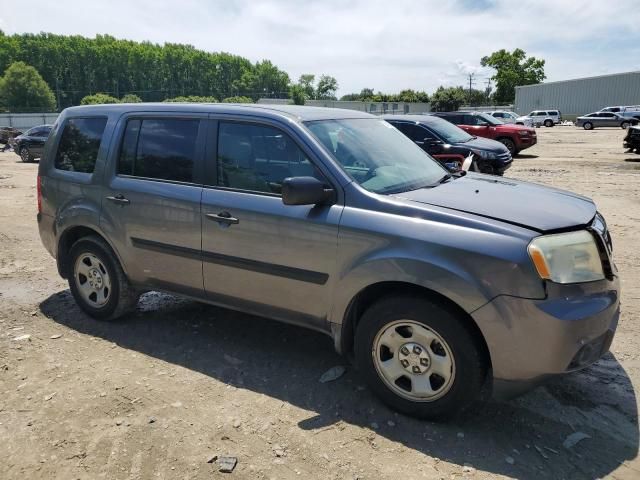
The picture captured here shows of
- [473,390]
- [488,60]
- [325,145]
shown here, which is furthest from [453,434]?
[488,60]

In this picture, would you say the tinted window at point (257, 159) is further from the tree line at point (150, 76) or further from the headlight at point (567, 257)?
the tree line at point (150, 76)

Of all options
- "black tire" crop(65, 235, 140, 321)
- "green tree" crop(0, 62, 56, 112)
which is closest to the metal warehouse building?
"green tree" crop(0, 62, 56, 112)

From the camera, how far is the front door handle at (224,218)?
147 inches

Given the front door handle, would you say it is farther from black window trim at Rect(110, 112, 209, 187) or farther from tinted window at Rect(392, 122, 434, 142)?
tinted window at Rect(392, 122, 434, 142)

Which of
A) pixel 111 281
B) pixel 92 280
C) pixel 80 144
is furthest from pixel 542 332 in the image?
pixel 80 144

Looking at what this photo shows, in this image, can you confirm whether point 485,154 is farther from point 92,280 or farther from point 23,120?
point 23,120

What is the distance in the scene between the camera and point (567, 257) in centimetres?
288

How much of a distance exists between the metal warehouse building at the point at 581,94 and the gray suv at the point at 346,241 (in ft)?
240

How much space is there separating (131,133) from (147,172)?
40cm

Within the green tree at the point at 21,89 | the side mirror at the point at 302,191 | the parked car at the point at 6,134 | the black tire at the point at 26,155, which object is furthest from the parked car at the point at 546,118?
the green tree at the point at 21,89

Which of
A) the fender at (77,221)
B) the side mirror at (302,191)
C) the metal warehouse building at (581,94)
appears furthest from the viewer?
the metal warehouse building at (581,94)

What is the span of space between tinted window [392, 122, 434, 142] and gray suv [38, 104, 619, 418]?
836cm

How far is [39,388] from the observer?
12.1 ft

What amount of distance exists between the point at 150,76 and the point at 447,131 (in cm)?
12933
